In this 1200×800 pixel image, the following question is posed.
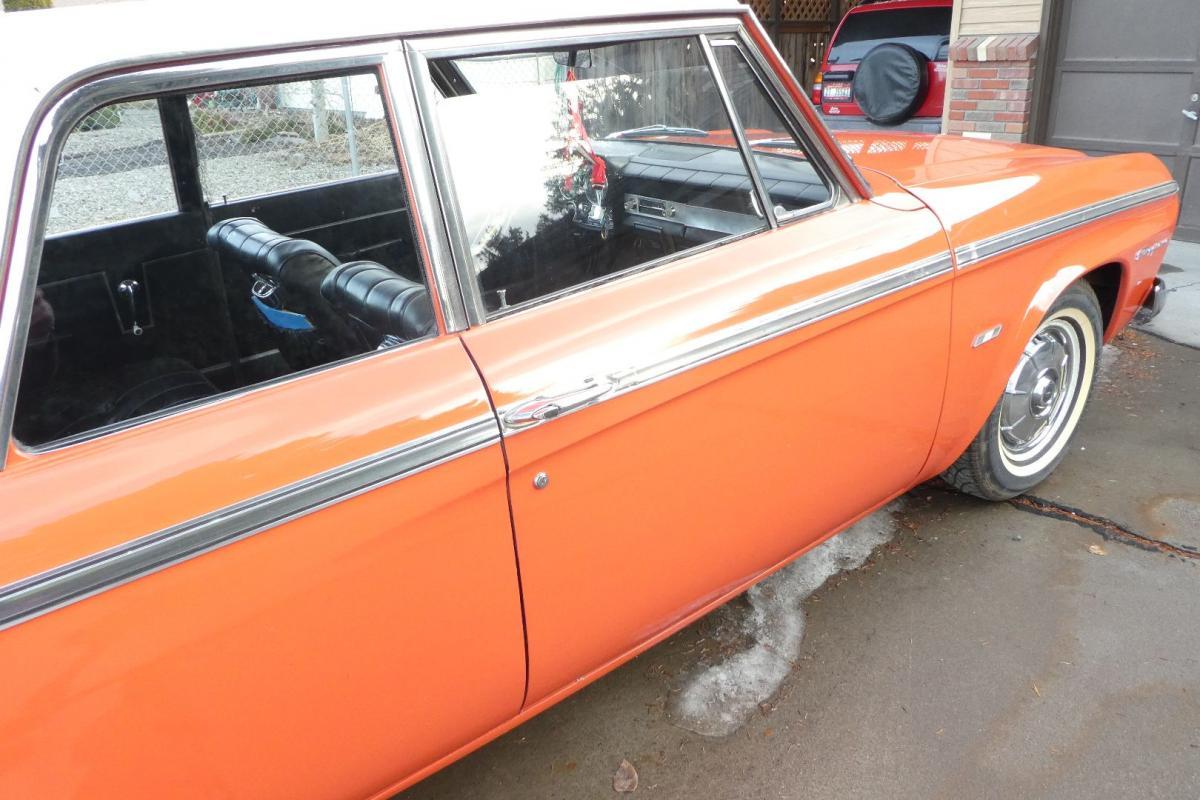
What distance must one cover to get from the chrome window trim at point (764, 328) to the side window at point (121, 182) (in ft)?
4.02

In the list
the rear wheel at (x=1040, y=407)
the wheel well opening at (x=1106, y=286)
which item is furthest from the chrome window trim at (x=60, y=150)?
the wheel well opening at (x=1106, y=286)

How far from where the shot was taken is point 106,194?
2479 mm

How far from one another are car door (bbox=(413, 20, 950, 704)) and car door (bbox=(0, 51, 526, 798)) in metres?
0.13

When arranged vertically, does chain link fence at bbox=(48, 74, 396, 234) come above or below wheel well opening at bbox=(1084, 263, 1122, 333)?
above

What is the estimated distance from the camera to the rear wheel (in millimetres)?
2752

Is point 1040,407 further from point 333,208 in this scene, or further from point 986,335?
point 333,208

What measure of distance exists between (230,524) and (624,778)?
1.22 metres

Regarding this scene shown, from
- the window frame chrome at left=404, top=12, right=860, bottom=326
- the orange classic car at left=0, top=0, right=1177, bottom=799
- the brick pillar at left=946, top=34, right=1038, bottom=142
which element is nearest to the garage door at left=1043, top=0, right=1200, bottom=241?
the brick pillar at left=946, top=34, right=1038, bottom=142

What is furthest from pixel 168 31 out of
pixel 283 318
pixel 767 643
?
pixel 767 643

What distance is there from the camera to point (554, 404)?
1.53 meters

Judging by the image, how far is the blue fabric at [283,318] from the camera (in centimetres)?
196

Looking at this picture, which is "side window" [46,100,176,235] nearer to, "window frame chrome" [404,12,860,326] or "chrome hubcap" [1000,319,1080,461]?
"window frame chrome" [404,12,860,326]

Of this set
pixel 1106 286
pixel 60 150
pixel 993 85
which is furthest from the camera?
pixel 993 85

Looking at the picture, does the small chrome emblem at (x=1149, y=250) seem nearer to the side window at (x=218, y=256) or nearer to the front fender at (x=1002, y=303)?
the front fender at (x=1002, y=303)
